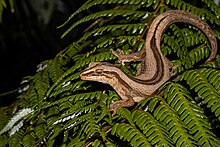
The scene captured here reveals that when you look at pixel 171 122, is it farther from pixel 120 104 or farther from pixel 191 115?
pixel 120 104

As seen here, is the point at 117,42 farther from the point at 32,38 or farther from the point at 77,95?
the point at 32,38

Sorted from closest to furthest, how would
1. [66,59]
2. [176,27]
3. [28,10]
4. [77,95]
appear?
[77,95]
[176,27]
[66,59]
[28,10]

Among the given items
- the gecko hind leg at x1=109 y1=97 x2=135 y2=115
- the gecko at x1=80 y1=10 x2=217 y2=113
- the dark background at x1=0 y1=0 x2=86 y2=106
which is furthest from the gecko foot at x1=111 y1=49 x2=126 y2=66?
the dark background at x1=0 y1=0 x2=86 y2=106

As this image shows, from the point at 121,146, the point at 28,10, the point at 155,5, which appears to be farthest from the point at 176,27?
the point at 28,10

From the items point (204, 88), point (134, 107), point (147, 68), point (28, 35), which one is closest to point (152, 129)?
point (204, 88)

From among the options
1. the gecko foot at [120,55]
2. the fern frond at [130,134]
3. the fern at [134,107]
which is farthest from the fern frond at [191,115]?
the gecko foot at [120,55]

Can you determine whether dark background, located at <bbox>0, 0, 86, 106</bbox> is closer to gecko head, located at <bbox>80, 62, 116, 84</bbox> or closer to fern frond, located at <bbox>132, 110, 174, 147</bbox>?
gecko head, located at <bbox>80, 62, 116, 84</bbox>
